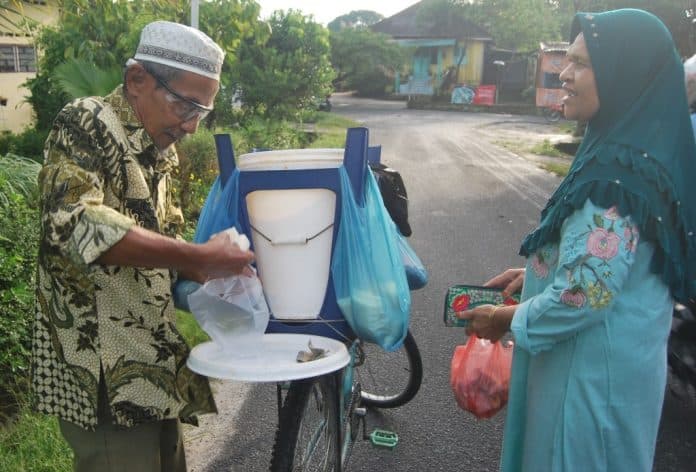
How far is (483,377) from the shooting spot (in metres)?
2.36

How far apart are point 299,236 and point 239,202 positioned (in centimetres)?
22

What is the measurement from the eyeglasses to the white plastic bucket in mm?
288

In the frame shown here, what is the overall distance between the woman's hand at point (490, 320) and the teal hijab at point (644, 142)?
335 millimetres

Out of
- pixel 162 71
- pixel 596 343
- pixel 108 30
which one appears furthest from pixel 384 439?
pixel 108 30

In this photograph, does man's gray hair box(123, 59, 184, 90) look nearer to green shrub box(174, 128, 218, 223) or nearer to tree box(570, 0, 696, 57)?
green shrub box(174, 128, 218, 223)

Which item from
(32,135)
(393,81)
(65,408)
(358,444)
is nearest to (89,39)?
(32,135)

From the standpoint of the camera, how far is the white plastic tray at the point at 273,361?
5.67ft

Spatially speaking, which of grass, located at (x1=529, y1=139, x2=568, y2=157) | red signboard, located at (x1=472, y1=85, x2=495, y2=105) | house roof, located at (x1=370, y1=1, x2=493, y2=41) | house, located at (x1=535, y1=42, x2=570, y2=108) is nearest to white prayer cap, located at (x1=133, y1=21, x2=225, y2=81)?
grass, located at (x1=529, y1=139, x2=568, y2=157)

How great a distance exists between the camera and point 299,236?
2.04 m

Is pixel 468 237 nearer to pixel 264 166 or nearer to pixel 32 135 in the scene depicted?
pixel 264 166

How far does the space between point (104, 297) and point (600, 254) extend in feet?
4.23

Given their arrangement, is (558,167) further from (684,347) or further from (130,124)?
(130,124)

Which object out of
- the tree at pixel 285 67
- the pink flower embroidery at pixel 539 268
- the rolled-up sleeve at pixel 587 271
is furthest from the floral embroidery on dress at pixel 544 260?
the tree at pixel 285 67

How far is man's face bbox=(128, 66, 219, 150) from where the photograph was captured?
1744mm
